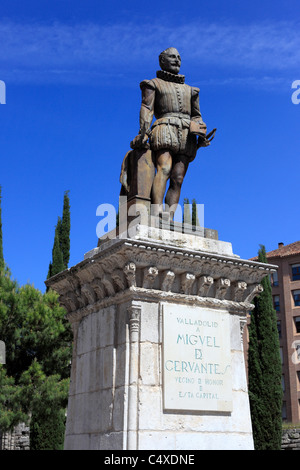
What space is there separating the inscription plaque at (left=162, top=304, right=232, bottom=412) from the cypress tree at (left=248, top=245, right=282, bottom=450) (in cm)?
2736

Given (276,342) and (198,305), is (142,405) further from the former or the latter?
(276,342)

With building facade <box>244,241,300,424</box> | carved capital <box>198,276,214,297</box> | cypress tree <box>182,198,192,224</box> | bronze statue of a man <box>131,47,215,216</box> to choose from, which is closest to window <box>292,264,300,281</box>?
building facade <box>244,241,300,424</box>

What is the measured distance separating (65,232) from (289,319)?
22.1 metres

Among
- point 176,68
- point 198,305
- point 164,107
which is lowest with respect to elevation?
point 198,305

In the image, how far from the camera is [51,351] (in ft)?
83.6

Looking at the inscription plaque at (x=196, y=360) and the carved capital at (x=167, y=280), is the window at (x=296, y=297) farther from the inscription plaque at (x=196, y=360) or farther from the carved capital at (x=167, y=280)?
the carved capital at (x=167, y=280)

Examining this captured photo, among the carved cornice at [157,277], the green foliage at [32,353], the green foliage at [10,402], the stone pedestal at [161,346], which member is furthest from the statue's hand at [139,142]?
the green foliage at [32,353]

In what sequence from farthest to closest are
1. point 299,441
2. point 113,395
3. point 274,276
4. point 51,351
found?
point 274,276, point 299,441, point 51,351, point 113,395

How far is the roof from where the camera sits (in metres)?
54.1

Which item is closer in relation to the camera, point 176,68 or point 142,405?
point 142,405

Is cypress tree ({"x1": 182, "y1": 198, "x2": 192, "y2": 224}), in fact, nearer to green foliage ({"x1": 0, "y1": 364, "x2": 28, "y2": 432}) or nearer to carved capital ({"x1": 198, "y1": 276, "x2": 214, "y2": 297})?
carved capital ({"x1": 198, "y1": 276, "x2": 214, "y2": 297})

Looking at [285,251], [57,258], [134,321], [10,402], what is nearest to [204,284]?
[134,321]

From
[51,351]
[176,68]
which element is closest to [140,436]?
[176,68]
